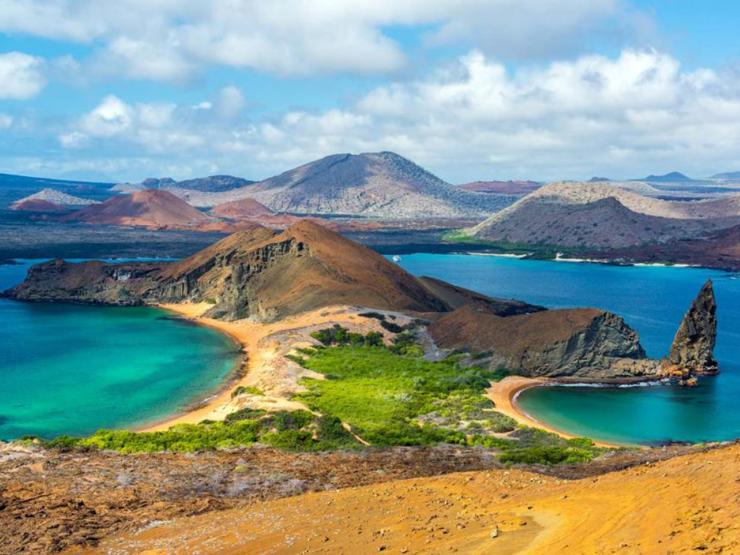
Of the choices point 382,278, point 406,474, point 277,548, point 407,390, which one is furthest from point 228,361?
point 277,548

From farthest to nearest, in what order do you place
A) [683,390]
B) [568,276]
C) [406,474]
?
[568,276] < [683,390] < [406,474]

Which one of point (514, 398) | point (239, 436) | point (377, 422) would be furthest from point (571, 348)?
point (239, 436)

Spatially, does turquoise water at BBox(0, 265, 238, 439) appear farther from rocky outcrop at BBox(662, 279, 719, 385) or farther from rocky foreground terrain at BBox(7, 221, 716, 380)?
rocky outcrop at BBox(662, 279, 719, 385)

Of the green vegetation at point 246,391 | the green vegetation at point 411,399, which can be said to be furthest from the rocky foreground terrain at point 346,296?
the green vegetation at point 246,391

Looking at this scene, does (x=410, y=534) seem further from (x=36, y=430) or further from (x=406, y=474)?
(x=36, y=430)

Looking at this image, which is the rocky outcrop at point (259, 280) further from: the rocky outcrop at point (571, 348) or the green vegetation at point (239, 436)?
the green vegetation at point (239, 436)
